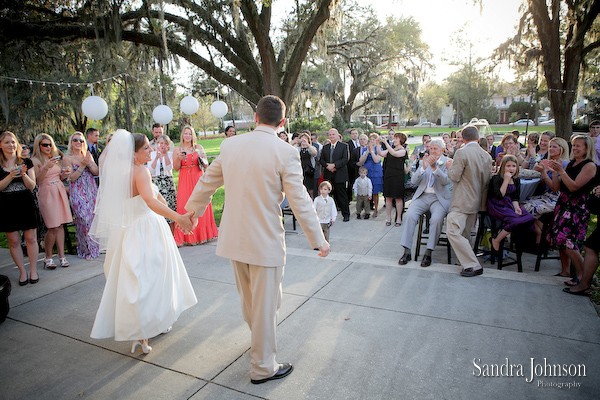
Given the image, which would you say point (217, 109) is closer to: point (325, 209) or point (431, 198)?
point (325, 209)

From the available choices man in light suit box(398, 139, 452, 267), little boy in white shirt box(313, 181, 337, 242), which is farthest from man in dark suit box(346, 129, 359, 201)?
man in light suit box(398, 139, 452, 267)

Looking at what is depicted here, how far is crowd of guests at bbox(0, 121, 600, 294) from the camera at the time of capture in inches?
172

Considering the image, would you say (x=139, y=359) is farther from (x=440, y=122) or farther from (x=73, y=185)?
(x=440, y=122)

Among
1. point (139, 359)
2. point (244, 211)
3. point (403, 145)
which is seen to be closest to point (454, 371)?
point (244, 211)

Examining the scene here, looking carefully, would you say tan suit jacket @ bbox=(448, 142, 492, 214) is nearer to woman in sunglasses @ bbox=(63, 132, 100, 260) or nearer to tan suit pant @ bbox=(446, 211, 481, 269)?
tan suit pant @ bbox=(446, 211, 481, 269)

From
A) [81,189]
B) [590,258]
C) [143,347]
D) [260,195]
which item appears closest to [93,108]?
[81,189]

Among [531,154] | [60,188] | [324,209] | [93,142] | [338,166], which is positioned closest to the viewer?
[60,188]

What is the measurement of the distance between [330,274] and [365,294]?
0.78m

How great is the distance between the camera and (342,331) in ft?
11.6

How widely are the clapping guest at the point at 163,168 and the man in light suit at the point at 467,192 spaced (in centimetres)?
Answer: 463

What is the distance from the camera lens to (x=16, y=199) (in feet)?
16.2

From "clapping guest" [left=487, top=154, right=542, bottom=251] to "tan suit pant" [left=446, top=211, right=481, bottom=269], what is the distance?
40 centimetres

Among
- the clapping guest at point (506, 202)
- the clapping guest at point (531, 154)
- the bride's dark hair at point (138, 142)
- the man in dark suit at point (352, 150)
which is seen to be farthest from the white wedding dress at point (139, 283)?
the man in dark suit at point (352, 150)

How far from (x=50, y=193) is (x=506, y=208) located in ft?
21.7
